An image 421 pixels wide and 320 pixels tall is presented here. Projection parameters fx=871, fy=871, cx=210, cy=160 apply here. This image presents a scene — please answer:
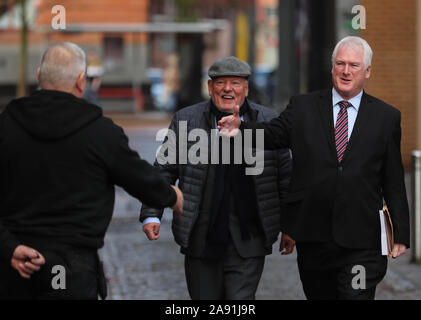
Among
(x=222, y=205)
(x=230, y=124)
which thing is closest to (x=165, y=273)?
(x=222, y=205)

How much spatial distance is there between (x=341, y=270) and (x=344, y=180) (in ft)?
1.54

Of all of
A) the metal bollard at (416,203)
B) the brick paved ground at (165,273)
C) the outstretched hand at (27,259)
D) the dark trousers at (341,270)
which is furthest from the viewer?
the metal bollard at (416,203)

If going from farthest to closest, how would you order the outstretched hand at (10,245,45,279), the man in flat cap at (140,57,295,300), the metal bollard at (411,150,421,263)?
the metal bollard at (411,150,421,263), the man in flat cap at (140,57,295,300), the outstretched hand at (10,245,45,279)

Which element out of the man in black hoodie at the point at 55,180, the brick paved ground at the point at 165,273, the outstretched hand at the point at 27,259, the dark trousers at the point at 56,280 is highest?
the man in black hoodie at the point at 55,180

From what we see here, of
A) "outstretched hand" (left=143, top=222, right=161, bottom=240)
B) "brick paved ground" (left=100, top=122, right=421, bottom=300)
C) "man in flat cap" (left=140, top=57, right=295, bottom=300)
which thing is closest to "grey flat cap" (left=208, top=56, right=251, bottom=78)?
"man in flat cap" (left=140, top=57, right=295, bottom=300)

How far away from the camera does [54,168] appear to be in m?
3.69

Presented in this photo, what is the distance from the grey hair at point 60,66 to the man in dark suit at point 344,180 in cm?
98

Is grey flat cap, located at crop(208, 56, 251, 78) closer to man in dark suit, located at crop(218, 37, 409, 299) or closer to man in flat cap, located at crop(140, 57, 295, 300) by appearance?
man in flat cap, located at crop(140, 57, 295, 300)

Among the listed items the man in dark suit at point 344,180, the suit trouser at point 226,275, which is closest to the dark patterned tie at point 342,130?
the man in dark suit at point 344,180

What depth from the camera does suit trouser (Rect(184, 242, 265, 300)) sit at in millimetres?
4715

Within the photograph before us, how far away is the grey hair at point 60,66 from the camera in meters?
3.76

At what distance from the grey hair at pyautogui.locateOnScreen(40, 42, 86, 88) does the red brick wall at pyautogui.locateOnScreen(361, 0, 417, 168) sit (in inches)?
470

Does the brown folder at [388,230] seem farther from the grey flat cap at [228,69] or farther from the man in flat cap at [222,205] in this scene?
the grey flat cap at [228,69]

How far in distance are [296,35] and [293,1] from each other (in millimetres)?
1427
